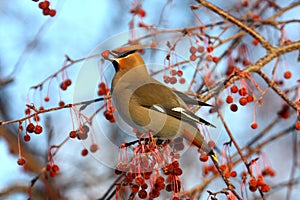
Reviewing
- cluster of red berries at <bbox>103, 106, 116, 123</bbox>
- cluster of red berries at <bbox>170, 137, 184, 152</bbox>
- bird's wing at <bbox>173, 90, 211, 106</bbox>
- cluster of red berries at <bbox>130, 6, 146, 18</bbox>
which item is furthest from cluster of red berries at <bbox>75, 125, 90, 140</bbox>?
cluster of red berries at <bbox>130, 6, 146, 18</bbox>

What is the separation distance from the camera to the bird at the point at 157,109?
2673 millimetres

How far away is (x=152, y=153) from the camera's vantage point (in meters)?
2.31

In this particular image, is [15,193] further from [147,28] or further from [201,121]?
→ [201,121]

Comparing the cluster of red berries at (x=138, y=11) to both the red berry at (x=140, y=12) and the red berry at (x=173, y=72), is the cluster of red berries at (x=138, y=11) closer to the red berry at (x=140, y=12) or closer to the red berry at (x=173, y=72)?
the red berry at (x=140, y=12)

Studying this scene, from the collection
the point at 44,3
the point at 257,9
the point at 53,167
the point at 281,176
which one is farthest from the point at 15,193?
the point at 281,176

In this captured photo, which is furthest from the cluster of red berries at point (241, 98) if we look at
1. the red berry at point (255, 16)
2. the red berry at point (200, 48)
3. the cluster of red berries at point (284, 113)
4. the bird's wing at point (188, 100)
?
the red berry at point (255, 16)

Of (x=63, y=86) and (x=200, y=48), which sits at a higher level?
(x=200, y=48)

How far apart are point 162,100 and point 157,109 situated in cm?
6

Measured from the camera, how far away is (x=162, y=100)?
9.40 feet

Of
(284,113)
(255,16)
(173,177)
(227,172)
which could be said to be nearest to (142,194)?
(173,177)

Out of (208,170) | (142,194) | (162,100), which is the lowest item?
(142,194)

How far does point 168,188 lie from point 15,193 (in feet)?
6.47

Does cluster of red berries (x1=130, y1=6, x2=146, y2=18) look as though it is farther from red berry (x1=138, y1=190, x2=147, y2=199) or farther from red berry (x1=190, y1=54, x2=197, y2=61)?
red berry (x1=138, y1=190, x2=147, y2=199)

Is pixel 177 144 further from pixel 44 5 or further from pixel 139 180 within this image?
pixel 44 5
